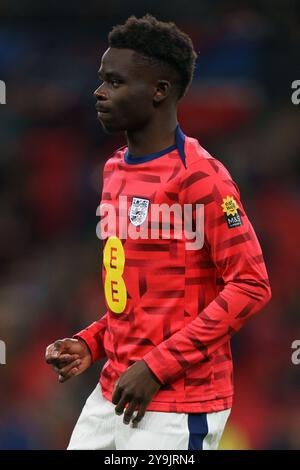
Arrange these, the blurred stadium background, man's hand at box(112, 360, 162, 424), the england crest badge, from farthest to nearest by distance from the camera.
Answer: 1. the blurred stadium background
2. the england crest badge
3. man's hand at box(112, 360, 162, 424)

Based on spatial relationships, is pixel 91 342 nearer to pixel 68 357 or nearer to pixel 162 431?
pixel 68 357

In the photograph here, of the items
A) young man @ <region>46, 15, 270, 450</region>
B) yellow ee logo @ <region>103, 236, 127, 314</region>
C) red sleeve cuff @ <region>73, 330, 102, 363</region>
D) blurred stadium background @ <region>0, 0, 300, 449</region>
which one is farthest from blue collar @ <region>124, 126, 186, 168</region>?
blurred stadium background @ <region>0, 0, 300, 449</region>

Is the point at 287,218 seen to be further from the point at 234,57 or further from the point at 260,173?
the point at 234,57

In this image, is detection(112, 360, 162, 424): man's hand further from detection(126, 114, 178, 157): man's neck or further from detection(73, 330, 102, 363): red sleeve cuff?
detection(126, 114, 178, 157): man's neck

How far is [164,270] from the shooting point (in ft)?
8.03

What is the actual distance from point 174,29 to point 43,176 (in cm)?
315

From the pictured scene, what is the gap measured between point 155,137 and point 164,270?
1.28 feet

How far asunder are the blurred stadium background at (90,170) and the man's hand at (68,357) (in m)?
2.37

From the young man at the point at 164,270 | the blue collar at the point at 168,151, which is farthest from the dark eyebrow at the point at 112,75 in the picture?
the blue collar at the point at 168,151

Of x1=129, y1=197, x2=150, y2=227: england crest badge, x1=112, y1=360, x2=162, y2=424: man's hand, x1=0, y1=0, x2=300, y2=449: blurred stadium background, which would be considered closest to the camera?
x1=112, y1=360, x2=162, y2=424: man's hand

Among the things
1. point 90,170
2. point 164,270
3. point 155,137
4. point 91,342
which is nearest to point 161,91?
point 155,137

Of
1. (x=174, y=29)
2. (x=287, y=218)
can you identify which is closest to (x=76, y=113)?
(x=287, y=218)

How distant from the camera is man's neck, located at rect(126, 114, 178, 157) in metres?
2.54

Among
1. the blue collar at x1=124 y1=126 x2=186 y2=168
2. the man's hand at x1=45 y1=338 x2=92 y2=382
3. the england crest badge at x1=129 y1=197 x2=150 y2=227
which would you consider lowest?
the man's hand at x1=45 y1=338 x2=92 y2=382
